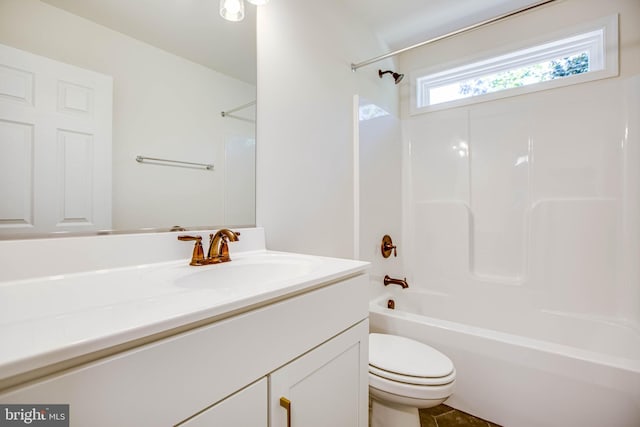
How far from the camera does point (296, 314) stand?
2.27 ft

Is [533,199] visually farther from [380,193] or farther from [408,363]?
[408,363]

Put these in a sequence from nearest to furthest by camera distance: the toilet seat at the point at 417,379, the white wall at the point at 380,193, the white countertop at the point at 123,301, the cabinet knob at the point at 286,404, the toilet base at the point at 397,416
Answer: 1. the white countertop at the point at 123,301
2. the cabinet knob at the point at 286,404
3. the toilet seat at the point at 417,379
4. the toilet base at the point at 397,416
5. the white wall at the point at 380,193

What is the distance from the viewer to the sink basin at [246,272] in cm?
87

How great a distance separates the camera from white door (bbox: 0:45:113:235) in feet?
2.39

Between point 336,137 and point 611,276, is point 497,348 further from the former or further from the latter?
point 336,137

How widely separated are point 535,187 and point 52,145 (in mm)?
2478

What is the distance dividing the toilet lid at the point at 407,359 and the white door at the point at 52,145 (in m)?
1.15

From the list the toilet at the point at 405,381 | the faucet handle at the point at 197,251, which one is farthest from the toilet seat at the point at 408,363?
the faucet handle at the point at 197,251

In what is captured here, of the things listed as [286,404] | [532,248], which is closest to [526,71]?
[532,248]

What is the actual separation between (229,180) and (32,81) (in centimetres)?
63

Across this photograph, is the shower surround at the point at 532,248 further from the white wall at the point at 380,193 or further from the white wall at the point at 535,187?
the white wall at the point at 380,193

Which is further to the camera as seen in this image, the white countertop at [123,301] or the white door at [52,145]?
the white door at [52,145]

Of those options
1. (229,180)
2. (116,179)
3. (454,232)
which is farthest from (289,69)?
(454,232)

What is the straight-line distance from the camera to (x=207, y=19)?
1148mm
